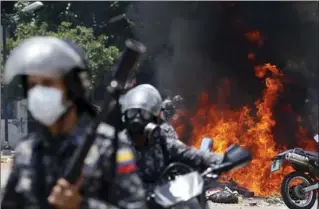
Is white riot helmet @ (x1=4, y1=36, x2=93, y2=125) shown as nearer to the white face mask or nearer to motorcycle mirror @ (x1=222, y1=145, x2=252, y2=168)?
the white face mask

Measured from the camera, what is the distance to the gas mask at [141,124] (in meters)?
4.53

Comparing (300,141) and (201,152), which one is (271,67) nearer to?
(300,141)

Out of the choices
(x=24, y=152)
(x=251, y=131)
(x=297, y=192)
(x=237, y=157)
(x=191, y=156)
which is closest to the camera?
(x=24, y=152)

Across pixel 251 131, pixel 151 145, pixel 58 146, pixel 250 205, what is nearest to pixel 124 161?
pixel 58 146

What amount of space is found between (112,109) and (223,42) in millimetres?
13279

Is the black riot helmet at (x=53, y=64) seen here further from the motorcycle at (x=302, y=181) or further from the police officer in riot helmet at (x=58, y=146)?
the motorcycle at (x=302, y=181)

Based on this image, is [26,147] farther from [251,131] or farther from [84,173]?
[251,131]

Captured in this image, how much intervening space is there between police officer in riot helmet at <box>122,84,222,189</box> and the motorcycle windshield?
21 centimetres

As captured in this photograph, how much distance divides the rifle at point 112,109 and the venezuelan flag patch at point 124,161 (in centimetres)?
2

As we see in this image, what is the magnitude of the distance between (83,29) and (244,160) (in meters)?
13.5

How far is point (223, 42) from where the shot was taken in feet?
51.4

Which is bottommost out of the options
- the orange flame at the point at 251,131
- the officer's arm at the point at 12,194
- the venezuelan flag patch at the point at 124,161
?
the officer's arm at the point at 12,194

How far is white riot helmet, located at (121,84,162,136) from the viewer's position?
4.64m

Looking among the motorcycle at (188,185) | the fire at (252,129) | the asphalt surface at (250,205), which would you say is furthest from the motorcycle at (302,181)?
the motorcycle at (188,185)
